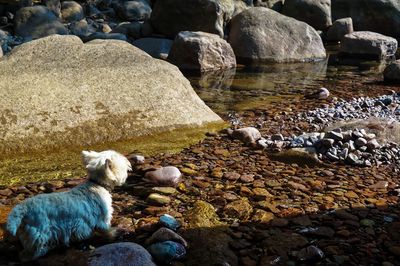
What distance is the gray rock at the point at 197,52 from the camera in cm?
1211

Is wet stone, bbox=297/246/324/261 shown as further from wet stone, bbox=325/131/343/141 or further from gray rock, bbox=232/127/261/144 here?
gray rock, bbox=232/127/261/144

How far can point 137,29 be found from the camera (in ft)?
54.0

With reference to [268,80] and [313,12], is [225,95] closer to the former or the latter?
[268,80]

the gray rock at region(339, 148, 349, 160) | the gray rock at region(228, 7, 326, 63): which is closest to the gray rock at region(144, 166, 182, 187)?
the gray rock at region(339, 148, 349, 160)

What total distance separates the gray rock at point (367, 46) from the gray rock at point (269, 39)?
1.39 m

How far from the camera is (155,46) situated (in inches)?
555

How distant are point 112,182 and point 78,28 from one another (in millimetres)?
13985

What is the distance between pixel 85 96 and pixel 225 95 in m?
4.25

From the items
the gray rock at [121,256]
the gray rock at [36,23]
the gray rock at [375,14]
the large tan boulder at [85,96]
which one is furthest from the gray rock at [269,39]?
the gray rock at [121,256]

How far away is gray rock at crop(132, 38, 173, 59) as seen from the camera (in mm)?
13809

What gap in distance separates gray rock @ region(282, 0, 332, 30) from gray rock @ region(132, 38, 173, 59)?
25.6 feet

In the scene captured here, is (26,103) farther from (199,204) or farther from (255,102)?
(255,102)

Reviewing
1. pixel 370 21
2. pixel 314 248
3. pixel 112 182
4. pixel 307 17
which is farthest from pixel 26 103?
pixel 370 21

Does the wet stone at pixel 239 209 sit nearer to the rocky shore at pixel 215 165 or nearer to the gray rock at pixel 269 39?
the rocky shore at pixel 215 165
